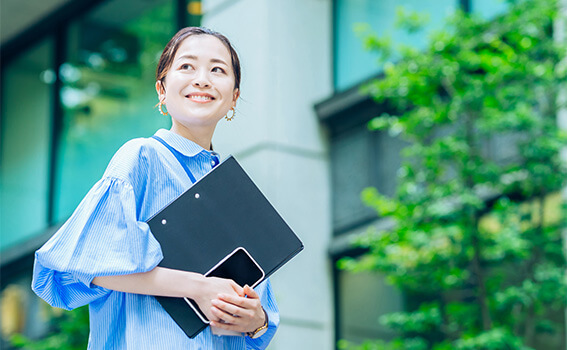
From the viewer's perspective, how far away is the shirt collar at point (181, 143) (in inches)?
87.6

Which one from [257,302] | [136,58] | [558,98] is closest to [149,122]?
[136,58]

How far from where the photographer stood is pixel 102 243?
1.93 m

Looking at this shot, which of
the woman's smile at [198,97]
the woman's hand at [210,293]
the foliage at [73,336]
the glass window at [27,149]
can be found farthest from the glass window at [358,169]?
the woman's hand at [210,293]

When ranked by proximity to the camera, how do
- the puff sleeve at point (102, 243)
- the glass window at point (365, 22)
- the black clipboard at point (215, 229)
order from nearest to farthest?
1. the puff sleeve at point (102, 243)
2. the black clipboard at point (215, 229)
3. the glass window at point (365, 22)

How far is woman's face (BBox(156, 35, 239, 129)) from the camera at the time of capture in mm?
2248

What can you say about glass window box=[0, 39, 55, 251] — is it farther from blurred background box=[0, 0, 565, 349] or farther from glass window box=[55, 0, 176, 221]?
blurred background box=[0, 0, 565, 349]

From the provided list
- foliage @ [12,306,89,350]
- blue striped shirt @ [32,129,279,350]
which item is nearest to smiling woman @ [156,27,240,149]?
blue striped shirt @ [32,129,279,350]

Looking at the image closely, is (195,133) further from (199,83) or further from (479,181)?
(479,181)

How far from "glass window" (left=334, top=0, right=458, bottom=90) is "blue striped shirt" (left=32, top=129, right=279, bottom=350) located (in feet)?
23.4

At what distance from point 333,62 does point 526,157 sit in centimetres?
400

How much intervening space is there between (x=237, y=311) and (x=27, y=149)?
1302cm

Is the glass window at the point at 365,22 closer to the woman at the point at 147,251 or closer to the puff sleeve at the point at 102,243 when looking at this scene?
the woman at the point at 147,251

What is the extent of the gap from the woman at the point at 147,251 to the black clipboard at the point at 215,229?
0.12 feet

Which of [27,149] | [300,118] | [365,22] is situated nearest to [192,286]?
[300,118]
